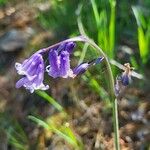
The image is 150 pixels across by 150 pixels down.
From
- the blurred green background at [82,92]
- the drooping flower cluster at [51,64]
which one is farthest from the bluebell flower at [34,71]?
the blurred green background at [82,92]

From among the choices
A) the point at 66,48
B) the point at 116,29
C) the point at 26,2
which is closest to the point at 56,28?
the point at 116,29

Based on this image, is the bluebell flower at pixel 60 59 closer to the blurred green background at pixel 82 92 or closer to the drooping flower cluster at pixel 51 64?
the drooping flower cluster at pixel 51 64

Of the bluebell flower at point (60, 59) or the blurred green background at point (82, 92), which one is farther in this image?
the blurred green background at point (82, 92)

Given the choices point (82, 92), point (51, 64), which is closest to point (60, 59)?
point (51, 64)

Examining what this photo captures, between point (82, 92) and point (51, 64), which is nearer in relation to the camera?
point (51, 64)

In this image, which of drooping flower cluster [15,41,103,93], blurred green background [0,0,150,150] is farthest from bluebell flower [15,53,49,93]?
blurred green background [0,0,150,150]

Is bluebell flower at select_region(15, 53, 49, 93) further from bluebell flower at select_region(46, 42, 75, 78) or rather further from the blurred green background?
the blurred green background

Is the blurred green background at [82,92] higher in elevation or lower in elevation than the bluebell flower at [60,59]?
lower

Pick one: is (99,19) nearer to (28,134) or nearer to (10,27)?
(28,134)

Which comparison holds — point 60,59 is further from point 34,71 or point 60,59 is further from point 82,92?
point 82,92
